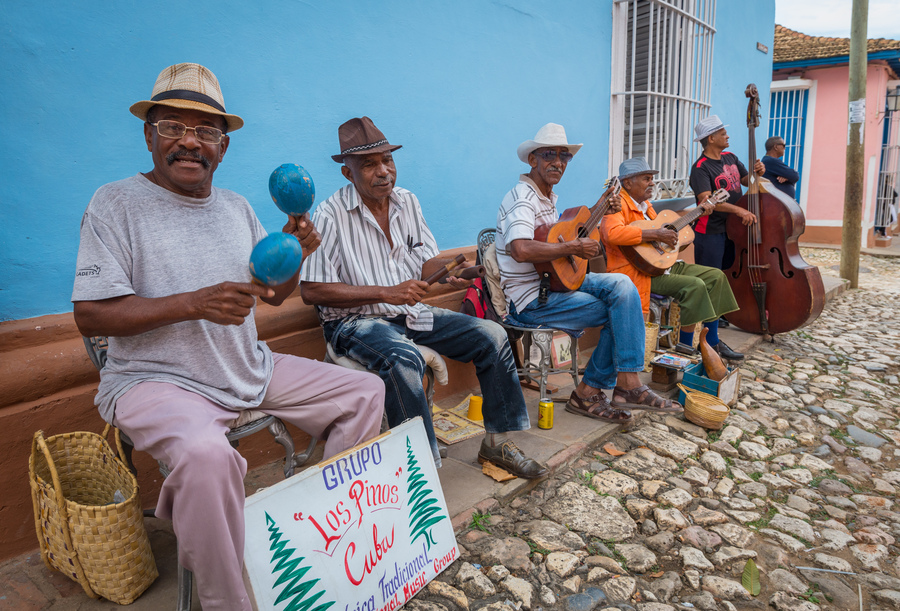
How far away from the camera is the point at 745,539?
7.97ft

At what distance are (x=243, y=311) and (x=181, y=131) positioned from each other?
0.70m

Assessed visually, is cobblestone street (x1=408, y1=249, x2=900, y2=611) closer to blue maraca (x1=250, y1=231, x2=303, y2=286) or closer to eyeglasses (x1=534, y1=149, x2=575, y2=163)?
blue maraca (x1=250, y1=231, x2=303, y2=286)

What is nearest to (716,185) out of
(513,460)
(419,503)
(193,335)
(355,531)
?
(513,460)

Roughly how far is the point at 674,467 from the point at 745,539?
0.64 m

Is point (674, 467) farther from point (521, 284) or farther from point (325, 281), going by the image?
point (325, 281)

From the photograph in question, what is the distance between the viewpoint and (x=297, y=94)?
3.00 metres

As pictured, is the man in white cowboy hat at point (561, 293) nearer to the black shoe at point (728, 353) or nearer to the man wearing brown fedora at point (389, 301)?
the man wearing brown fedora at point (389, 301)

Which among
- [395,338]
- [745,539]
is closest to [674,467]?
[745,539]

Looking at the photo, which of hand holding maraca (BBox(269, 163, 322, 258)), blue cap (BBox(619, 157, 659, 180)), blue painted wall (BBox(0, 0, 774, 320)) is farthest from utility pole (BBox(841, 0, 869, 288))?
hand holding maraca (BBox(269, 163, 322, 258))

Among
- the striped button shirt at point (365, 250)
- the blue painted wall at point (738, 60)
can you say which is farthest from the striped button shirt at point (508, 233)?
the blue painted wall at point (738, 60)

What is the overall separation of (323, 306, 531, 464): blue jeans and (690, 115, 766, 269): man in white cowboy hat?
3.00 m

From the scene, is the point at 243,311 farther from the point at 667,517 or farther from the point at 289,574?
the point at 667,517

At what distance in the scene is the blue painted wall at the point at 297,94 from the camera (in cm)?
223

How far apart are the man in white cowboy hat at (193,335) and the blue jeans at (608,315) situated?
155cm
